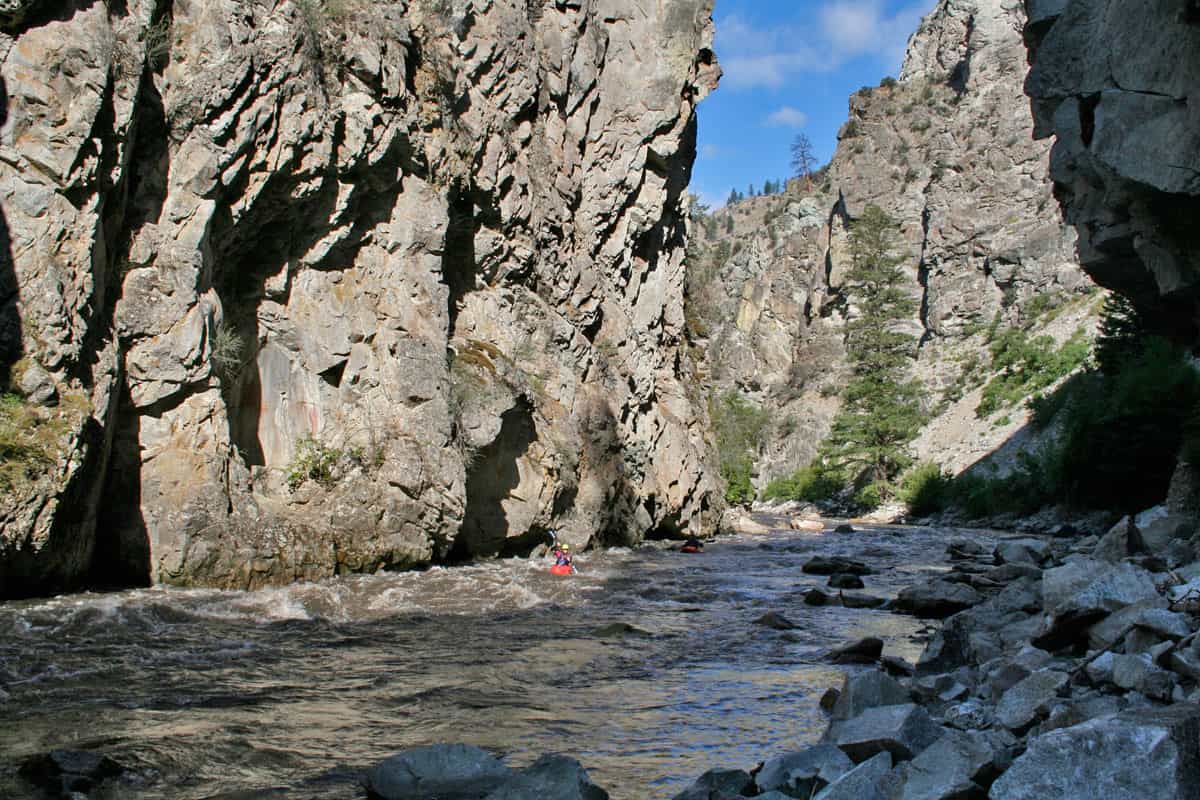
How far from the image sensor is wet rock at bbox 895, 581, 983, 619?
13000 millimetres

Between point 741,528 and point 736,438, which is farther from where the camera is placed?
point 736,438

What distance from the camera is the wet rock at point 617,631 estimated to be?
11.2 metres

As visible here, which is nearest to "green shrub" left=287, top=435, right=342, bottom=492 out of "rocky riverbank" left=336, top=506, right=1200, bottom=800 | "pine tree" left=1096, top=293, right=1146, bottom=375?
"rocky riverbank" left=336, top=506, right=1200, bottom=800

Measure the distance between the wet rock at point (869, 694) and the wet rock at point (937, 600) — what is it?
270 inches

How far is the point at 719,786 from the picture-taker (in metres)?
5.27

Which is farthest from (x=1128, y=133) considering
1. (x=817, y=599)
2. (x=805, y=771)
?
(x=805, y=771)

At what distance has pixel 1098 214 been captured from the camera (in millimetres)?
Result: 16625

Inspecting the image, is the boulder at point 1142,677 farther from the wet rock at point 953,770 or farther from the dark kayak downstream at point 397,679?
the dark kayak downstream at point 397,679

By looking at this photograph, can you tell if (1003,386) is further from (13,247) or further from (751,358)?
(13,247)

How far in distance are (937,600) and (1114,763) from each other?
9.92 meters

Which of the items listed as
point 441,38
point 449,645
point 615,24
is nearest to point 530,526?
point 449,645

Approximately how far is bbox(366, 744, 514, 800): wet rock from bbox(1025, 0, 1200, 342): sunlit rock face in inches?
458

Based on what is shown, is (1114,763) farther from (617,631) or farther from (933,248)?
(933,248)

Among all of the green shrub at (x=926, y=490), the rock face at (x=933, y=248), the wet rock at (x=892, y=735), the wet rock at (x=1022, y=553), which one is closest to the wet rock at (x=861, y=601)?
the wet rock at (x=1022, y=553)
